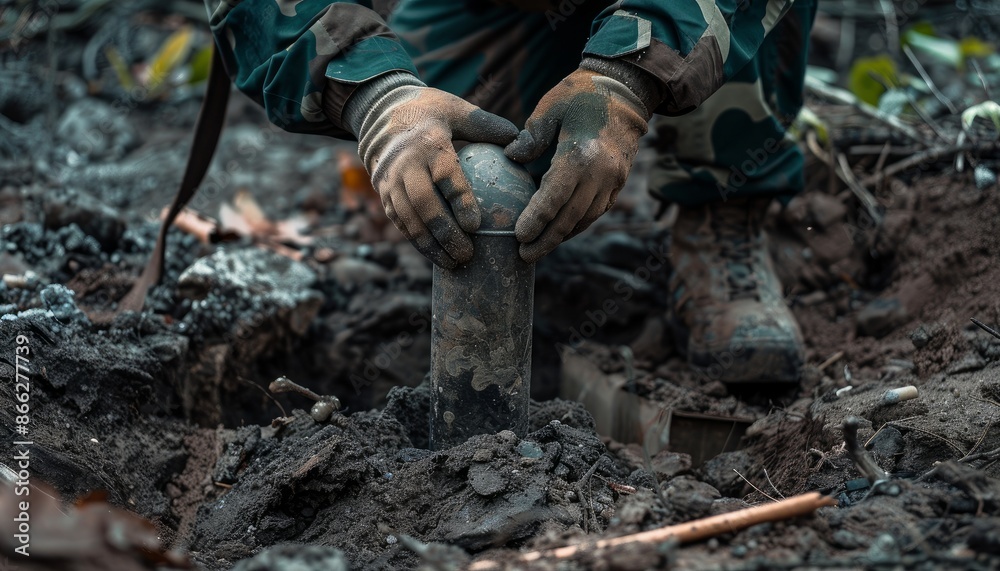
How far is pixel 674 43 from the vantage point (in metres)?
1.78

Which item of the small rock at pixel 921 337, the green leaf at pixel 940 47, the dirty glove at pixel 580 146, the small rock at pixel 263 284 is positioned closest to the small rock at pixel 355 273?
the small rock at pixel 263 284

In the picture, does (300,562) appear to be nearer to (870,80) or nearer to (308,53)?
(308,53)

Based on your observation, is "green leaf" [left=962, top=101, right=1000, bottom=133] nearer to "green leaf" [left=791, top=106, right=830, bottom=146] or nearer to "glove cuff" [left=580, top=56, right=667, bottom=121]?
"green leaf" [left=791, top=106, right=830, bottom=146]

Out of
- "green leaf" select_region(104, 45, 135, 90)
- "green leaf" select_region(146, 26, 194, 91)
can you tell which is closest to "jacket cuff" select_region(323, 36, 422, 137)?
"green leaf" select_region(146, 26, 194, 91)

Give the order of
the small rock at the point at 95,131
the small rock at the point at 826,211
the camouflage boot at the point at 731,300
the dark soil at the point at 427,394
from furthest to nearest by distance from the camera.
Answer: the small rock at the point at 95,131 < the small rock at the point at 826,211 < the camouflage boot at the point at 731,300 < the dark soil at the point at 427,394

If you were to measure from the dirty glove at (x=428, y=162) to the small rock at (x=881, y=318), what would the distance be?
1436mm

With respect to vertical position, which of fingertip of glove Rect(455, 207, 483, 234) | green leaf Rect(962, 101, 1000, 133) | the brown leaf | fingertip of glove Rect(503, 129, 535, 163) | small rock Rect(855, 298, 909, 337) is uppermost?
fingertip of glove Rect(503, 129, 535, 163)

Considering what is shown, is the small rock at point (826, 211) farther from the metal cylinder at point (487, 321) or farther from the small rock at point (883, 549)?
the small rock at point (883, 549)

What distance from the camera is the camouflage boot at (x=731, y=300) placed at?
2.40 m

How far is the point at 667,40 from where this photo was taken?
5.82ft

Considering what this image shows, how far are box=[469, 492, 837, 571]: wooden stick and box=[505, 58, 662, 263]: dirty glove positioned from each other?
0.62 m

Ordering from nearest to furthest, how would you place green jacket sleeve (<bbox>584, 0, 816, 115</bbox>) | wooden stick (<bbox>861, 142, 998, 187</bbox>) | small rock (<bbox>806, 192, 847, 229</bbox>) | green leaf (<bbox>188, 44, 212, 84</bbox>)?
green jacket sleeve (<bbox>584, 0, 816, 115</bbox>), wooden stick (<bbox>861, 142, 998, 187</bbox>), small rock (<bbox>806, 192, 847, 229</bbox>), green leaf (<bbox>188, 44, 212, 84</bbox>)

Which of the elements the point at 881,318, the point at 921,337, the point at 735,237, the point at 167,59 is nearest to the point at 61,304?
the point at 735,237

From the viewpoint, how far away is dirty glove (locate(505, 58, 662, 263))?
1673 mm
